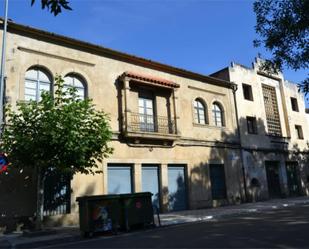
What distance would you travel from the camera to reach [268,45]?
11867 millimetres

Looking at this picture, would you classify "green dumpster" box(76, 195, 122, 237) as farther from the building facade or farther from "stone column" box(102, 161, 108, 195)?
"stone column" box(102, 161, 108, 195)

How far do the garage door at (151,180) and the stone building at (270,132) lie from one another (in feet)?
22.8

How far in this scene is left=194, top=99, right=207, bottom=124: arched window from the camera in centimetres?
2098

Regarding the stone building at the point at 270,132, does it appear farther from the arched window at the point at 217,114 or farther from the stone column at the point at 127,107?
the stone column at the point at 127,107

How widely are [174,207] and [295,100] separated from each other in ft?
52.5

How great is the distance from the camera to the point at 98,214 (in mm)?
11508

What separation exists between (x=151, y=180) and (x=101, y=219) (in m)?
6.82

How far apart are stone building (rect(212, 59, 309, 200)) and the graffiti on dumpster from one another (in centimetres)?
1292

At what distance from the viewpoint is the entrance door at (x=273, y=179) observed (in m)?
24.3

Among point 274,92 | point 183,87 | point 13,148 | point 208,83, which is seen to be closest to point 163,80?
point 183,87

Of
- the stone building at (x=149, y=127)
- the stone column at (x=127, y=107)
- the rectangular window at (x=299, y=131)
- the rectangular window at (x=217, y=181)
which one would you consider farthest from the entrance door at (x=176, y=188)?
the rectangular window at (x=299, y=131)

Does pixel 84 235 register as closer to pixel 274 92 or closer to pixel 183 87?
pixel 183 87

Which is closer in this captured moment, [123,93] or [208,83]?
[123,93]

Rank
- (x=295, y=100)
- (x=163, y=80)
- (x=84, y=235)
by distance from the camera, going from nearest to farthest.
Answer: (x=84, y=235), (x=163, y=80), (x=295, y=100)
